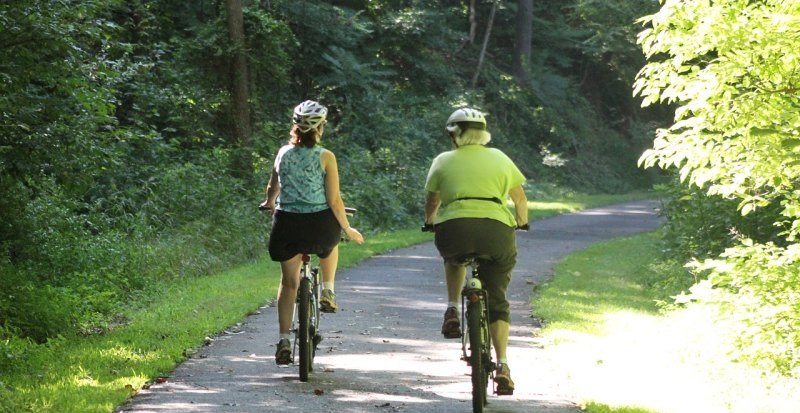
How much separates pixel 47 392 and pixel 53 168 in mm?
3415

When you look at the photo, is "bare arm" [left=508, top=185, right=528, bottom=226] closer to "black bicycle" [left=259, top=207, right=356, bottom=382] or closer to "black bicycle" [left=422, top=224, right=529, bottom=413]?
"black bicycle" [left=422, top=224, right=529, bottom=413]

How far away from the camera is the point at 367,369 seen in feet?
34.3

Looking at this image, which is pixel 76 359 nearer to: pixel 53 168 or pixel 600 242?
pixel 53 168

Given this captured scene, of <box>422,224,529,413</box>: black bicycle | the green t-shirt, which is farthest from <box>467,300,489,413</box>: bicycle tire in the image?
the green t-shirt

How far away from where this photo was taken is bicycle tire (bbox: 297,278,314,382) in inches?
376

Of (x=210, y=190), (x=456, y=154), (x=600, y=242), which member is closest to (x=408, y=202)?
(x=600, y=242)

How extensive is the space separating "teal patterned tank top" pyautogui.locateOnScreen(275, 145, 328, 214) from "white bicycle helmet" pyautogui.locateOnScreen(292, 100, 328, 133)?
0.18 meters

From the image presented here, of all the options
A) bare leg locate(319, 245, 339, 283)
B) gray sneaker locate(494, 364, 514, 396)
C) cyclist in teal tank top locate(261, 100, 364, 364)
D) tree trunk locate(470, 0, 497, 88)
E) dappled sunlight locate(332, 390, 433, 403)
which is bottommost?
dappled sunlight locate(332, 390, 433, 403)

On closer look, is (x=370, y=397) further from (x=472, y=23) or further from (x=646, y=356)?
(x=472, y=23)

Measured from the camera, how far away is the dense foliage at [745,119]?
32.3ft

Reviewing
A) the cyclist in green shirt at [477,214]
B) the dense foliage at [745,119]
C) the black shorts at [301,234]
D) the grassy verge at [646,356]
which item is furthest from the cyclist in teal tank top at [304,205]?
the dense foliage at [745,119]

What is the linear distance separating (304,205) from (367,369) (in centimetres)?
160

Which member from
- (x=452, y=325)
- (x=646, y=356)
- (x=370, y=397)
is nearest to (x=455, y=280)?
(x=452, y=325)

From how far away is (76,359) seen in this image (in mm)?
10383
